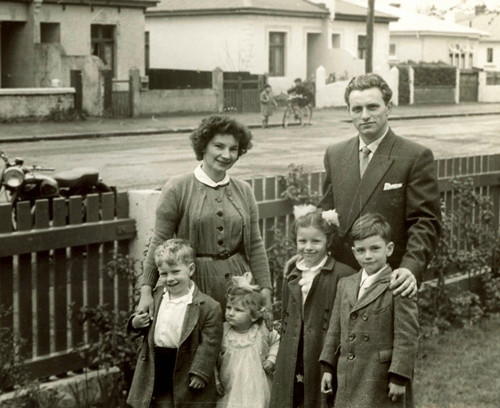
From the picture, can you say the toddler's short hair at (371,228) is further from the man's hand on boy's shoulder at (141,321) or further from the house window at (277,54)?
the house window at (277,54)

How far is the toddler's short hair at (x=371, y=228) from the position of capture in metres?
4.40

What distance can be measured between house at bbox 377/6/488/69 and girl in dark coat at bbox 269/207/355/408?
51641 millimetres

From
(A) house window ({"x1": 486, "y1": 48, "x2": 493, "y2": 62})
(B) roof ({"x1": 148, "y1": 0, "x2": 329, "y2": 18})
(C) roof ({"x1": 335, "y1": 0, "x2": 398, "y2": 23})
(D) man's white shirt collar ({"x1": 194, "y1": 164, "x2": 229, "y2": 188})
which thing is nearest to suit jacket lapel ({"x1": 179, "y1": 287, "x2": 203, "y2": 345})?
(D) man's white shirt collar ({"x1": 194, "y1": 164, "x2": 229, "y2": 188})

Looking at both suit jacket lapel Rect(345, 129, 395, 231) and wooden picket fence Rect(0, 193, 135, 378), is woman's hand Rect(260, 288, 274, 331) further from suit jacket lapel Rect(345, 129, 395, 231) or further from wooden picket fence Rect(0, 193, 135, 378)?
wooden picket fence Rect(0, 193, 135, 378)

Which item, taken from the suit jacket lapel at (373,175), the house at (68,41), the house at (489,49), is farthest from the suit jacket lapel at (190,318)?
the house at (489,49)

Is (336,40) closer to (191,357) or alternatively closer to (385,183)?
(385,183)

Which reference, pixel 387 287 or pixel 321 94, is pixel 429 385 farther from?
pixel 321 94

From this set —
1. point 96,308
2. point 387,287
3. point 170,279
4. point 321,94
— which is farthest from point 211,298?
point 321,94

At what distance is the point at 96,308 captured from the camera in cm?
603

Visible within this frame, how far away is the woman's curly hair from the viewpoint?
4.88m

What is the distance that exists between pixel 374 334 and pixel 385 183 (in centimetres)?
74

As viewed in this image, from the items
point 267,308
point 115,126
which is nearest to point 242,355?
point 267,308

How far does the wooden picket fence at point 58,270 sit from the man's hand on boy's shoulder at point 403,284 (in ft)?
8.06

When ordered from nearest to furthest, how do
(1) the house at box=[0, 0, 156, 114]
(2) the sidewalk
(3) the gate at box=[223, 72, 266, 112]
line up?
(2) the sidewalk < (1) the house at box=[0, 0, 156, 114] < (3) the gate at box=[223, 72, 266, 112]
